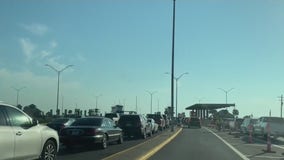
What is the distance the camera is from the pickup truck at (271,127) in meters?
39.2

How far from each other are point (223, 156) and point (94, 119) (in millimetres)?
7135

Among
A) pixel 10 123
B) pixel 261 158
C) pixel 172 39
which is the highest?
pixel 172 39

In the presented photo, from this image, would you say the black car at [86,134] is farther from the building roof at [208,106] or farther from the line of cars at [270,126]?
the building roof at [208,106]

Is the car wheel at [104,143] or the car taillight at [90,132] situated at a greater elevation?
the car taillight at [90,132]

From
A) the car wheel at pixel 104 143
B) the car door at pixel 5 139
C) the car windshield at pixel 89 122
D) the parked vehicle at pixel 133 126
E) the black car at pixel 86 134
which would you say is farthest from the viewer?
the parked vehicle at pixel 133 126

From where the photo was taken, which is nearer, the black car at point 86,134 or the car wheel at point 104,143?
the black car at point 86,134

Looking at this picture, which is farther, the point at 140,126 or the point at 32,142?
the point at 140,126

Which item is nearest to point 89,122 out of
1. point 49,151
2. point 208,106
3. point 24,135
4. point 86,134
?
point 86,134

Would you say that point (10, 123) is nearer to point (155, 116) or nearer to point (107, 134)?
point (107, 134)

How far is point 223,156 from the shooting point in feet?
66.2

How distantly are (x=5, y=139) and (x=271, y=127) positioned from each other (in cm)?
2943

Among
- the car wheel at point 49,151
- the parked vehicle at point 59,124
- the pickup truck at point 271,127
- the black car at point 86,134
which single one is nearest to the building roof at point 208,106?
the pickup truck at point 271,127

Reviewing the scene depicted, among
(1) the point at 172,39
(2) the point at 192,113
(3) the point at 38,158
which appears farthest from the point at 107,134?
(2) the point at 192,113

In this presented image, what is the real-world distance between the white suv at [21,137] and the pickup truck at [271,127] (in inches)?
1015
